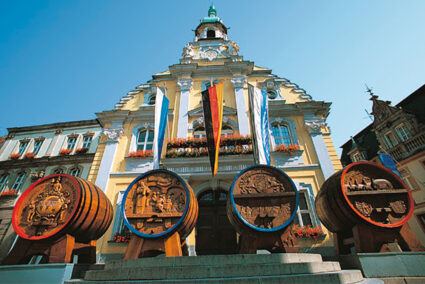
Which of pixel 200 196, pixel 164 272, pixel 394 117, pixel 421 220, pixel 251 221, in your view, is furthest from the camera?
pixel 394 117

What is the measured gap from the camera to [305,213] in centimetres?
731

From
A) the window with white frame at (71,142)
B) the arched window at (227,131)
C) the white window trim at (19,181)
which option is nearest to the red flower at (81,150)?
the window with white frame at (71,142)

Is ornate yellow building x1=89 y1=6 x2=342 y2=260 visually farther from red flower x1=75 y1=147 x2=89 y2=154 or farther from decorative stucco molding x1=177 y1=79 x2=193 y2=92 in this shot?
red flower x1=75 y1=147 x2=89 y2=154

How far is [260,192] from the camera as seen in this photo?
14.0ft

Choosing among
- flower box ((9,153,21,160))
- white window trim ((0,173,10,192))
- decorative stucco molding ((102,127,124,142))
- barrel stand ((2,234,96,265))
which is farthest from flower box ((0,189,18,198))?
barrel stand ((2,234,96,265))

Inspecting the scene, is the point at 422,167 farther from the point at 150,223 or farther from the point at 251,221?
the point at 150,223

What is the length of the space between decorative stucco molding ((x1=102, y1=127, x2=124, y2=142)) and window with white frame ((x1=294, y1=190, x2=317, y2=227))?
352 inches

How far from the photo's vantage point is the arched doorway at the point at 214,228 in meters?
6.96

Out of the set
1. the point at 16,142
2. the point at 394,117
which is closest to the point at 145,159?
the point at 16,142

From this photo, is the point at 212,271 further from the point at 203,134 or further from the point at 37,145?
the point at 37,145

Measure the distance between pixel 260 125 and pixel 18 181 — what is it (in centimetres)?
1908

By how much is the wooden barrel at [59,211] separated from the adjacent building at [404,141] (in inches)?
619

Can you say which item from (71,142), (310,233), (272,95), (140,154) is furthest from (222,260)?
(71,142)

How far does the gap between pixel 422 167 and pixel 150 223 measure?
19179 millimetres
